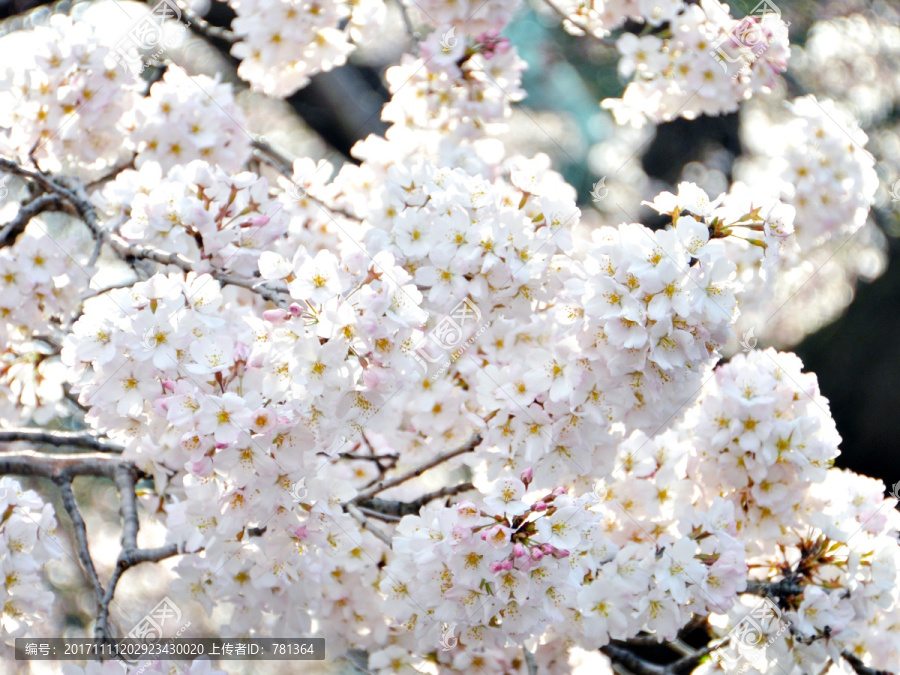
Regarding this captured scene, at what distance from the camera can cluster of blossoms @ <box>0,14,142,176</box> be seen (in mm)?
2199

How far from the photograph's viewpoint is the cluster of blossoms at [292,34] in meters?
2.39

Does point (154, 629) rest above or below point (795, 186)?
below

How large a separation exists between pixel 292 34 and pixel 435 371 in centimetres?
119

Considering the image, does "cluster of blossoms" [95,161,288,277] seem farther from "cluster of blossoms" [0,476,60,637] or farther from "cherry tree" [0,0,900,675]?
"cluster of blossoms" [0,476,60,637]

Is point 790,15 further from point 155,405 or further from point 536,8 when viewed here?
point 155,405

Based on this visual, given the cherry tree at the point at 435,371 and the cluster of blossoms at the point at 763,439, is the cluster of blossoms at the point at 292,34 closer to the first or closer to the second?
the cherry tree at the point at 435,371

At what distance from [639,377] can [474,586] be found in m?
0.54

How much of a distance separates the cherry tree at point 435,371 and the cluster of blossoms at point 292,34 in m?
0.01

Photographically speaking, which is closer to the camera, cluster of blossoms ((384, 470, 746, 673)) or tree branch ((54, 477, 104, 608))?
cluster of blossoms ((384, 470, 746, 673))

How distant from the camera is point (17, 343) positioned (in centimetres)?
222

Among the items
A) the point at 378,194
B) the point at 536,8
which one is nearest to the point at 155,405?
the point at 378,194

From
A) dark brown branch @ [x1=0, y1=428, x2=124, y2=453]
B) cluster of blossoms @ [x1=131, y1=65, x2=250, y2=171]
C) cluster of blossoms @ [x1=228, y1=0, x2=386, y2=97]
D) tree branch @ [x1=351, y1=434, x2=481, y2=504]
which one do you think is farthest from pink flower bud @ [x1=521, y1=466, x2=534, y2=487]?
cluster of blossoms @ [x1=228, y1=0, x2=386, y2=97]

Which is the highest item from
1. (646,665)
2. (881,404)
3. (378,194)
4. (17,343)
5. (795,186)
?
(378,194)

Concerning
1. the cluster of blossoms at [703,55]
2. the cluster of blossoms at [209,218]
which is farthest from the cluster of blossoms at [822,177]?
the cluster of blossoms at [209,218]
